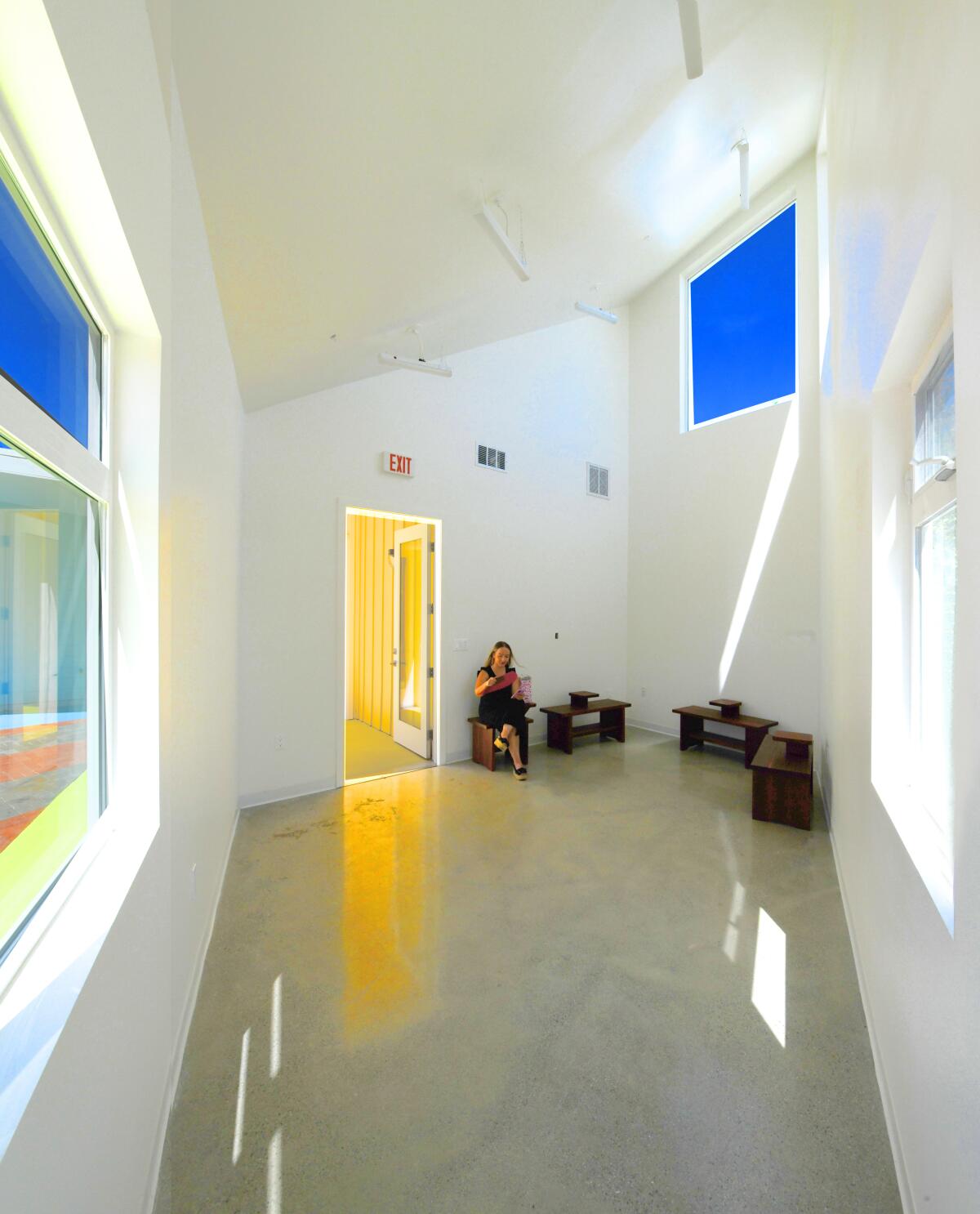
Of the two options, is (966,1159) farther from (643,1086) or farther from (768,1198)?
(643,1086)

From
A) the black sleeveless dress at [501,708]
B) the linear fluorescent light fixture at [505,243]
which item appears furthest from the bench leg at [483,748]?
the linear fluorescent light fixture at [505,243]

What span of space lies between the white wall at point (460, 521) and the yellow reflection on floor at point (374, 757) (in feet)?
1.39

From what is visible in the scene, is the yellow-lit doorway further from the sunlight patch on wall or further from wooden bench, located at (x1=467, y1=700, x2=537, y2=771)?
the sunlight patch on wall

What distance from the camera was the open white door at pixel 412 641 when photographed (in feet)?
17.5

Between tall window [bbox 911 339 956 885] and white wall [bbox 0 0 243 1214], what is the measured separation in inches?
72.8

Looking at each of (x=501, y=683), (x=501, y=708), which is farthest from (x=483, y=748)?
(x=501, y=683)

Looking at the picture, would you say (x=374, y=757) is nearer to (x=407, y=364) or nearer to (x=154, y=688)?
(x=407, y=364)

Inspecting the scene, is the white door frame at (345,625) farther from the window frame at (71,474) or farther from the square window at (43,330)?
the square window at (43,330)

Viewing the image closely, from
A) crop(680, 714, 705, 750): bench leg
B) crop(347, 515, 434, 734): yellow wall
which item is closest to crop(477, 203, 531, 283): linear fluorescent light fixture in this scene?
crop(347, 515, 434, 734): yellow wall

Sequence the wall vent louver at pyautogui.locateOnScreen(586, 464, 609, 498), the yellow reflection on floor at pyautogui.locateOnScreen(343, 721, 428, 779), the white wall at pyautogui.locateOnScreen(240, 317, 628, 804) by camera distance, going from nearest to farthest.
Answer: the white wall at pyautogui.locateOnScreen(240, 317, 628, 804), the yellow reflection on floor at pyautogui.locateOnScreen(343, 721, 428, 779), the wall vent louver at pyautogui.locateOnScreen(586, 464, 609, 498)

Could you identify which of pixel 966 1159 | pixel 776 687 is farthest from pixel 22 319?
pixel 776 687

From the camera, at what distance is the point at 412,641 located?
5629 millimetres

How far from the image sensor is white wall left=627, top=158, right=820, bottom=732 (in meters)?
5.15

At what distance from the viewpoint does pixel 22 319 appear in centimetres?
96
